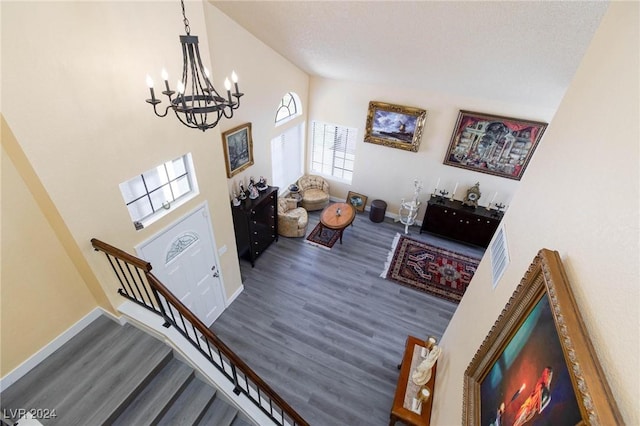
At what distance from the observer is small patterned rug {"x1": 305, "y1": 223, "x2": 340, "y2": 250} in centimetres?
694

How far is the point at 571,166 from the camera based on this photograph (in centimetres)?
161

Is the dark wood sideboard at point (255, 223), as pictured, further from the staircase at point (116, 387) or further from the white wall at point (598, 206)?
the white wall at point (598, 206)

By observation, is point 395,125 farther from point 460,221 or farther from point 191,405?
point 191,405

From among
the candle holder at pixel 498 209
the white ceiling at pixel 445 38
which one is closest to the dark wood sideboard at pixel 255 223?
the white ceiling at pixel 445 38

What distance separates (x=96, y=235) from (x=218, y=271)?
7.16 feet


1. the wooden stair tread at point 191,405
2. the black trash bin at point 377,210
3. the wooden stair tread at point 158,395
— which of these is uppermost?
the wooden stair tread at point 158,395

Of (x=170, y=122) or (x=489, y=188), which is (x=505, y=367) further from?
(x=489, y=188)

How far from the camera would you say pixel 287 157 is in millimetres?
7477

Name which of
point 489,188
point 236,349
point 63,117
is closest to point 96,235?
point 63,117

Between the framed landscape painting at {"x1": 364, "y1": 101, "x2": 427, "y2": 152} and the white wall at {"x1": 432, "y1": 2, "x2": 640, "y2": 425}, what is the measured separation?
15.3 ft

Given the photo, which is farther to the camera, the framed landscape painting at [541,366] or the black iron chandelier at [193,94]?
the black iron chandelier at [193,94]

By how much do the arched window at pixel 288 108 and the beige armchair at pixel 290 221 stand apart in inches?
73.2

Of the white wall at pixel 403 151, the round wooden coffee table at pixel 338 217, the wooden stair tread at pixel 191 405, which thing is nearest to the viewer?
the wooden stair tread at pixel 191 405

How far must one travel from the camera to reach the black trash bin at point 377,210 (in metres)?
7.64
